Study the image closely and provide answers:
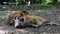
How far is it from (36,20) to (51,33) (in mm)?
899

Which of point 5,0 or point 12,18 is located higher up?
point 12,18

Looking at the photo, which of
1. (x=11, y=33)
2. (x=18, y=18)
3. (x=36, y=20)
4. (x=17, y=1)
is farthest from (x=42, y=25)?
(x=17, y=1)

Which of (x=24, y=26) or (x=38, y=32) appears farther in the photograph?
(x=24, y=26)

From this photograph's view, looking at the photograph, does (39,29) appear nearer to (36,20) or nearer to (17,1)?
(36,20)

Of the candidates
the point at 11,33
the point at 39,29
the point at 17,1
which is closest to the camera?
the point at 11,33

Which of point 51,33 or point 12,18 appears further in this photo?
point 12,18

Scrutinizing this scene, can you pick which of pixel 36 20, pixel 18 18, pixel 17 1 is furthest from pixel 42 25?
pixel 17 1

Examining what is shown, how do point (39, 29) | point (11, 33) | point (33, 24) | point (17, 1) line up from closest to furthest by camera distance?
1. point (11, 33)
2. point (39, 29)
3. point (33, 24)
4. point (17, 1)

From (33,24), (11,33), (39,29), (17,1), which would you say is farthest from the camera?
(17,1)

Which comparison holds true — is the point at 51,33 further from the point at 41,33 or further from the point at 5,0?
the point at 5,0

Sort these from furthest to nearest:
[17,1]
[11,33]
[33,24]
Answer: [17,1]
[33,24]
[11,33]

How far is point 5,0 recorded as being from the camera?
14109mm

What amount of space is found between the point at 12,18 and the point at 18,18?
0.28m

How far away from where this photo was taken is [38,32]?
4.61 meters
